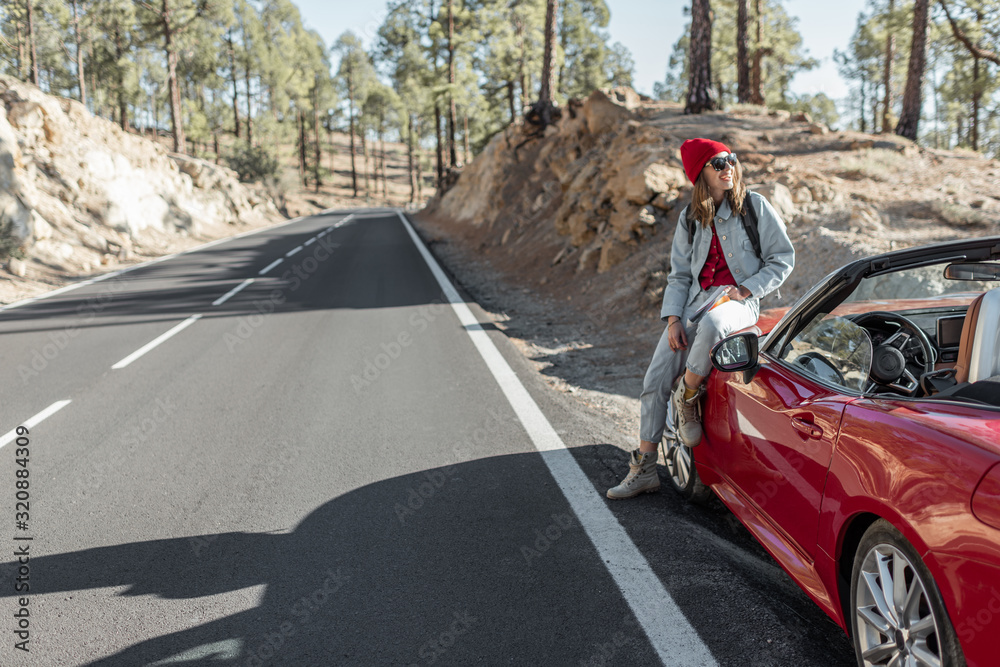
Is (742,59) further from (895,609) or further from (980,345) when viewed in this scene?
(895,609)

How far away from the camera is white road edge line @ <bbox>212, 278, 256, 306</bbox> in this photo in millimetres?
11930

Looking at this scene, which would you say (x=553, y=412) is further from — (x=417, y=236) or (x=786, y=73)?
(x=786, y=73)

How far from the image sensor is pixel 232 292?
1307 centimetres

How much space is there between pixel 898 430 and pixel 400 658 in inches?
77.5

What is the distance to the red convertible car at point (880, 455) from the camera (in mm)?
1788

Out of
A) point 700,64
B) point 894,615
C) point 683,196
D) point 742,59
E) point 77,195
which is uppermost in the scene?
point 742,59

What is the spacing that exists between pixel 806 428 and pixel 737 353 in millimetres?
523

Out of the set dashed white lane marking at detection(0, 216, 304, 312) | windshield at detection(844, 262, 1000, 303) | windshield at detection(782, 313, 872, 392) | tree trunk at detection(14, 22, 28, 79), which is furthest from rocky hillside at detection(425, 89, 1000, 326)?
tree trunk at detection(14, 22, 28, 79)

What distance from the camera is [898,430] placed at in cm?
208

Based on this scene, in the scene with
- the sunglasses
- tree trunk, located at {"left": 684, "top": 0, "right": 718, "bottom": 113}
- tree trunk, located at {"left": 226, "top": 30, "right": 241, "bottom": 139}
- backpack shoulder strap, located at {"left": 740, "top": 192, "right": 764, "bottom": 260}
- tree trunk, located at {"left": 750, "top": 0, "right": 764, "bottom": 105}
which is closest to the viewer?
Answer: the sunglasses

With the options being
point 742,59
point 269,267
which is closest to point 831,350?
point 269,267

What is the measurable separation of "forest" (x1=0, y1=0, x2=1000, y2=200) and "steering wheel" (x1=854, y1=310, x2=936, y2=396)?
44.7 feet

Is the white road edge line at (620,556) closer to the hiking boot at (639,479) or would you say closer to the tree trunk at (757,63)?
the hiking boot at (639,479)

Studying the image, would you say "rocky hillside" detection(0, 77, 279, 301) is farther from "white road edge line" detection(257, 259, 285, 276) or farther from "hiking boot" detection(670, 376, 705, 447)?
"hiking boot" detection(670, 376, 705, 447)
